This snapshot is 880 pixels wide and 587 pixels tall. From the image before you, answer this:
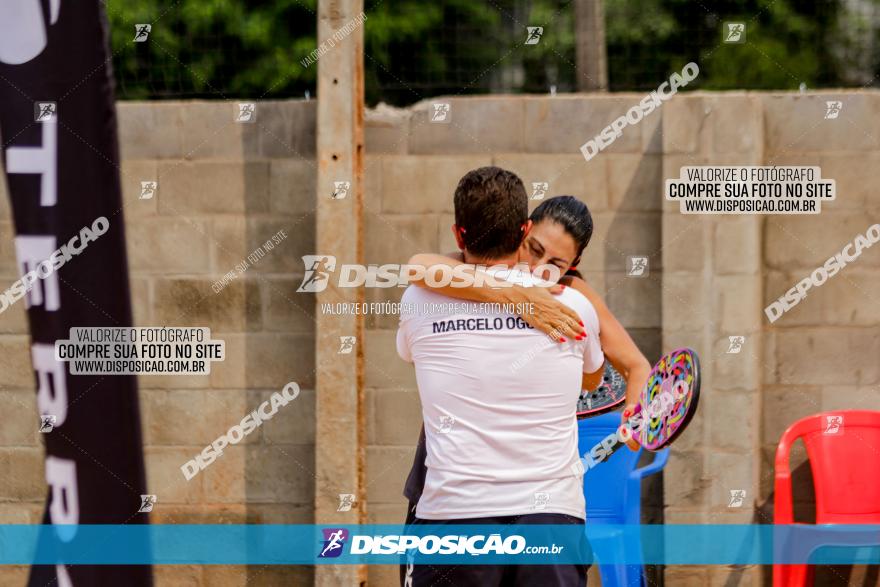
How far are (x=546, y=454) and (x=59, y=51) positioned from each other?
2.94m

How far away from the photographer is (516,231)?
2.81 meters

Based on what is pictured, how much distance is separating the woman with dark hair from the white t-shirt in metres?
0.04

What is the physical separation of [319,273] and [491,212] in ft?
6.64

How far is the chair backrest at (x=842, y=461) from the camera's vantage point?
14.8 feet

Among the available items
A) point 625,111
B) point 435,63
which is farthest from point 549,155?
point 435,63

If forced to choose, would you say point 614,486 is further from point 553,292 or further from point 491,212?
point 491,212

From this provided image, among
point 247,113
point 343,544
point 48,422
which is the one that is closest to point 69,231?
point 48,422

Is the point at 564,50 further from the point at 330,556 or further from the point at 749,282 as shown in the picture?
the point at 330,556

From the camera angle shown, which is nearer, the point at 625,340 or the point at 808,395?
the point at 625,340

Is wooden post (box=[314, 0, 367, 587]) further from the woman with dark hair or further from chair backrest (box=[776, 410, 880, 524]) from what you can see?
chair backrest (box=[776, 410, 880, 524])

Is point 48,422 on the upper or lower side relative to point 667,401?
lower

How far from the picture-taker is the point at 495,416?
2.68 metres

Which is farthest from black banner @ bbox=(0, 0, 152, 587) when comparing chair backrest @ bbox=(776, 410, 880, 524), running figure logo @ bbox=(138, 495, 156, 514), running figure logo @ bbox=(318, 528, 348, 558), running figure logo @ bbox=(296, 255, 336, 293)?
chair backrest @ bbox=(776, 410, 880, 524)

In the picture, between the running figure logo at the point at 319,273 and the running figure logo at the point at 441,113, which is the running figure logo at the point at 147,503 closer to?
the running figure logo at the point at 319,273
